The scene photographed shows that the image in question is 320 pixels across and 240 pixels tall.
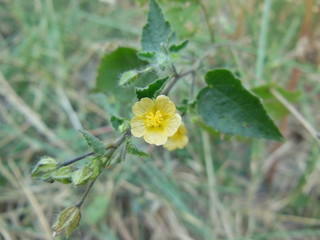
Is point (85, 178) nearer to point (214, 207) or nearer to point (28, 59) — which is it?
point (214, 207)

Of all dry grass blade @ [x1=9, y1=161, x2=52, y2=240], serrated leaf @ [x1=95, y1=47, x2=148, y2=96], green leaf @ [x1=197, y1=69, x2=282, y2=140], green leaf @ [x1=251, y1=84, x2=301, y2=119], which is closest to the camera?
green leaf @ [x1=197, y1=69, x2=282, y2=140]

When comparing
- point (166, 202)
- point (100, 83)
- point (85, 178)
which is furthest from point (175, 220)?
point (85, 178)

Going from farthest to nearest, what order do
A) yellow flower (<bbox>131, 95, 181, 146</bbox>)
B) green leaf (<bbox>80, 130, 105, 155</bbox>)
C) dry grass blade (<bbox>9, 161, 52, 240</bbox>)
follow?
dry grass blade (<bbox>9, 161, 52, 240</bbox>)
yellow flower (<bbox>131, 95, 181, 146</bbox>)
green leaf (<bbox>80, 130, 105, 155</bbox>)

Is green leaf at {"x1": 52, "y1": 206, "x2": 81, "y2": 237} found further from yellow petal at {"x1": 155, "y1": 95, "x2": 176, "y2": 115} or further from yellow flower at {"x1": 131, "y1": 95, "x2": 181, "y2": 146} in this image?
yellow petal at {"x1": 155, "y1": 95, "x2": 176, "y2": 115}

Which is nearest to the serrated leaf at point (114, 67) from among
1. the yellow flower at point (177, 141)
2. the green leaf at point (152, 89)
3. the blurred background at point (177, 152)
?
the blurred background at point (177, 152)

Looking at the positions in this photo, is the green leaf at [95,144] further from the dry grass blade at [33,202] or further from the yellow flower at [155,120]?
the dry grass blade at [33,202]

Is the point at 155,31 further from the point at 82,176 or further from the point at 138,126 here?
the point at 82,176

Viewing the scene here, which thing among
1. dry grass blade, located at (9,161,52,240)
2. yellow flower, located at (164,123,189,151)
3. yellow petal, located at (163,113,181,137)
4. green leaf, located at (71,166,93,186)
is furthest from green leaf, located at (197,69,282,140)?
dry grass blade, located at (9,161,52,240)
